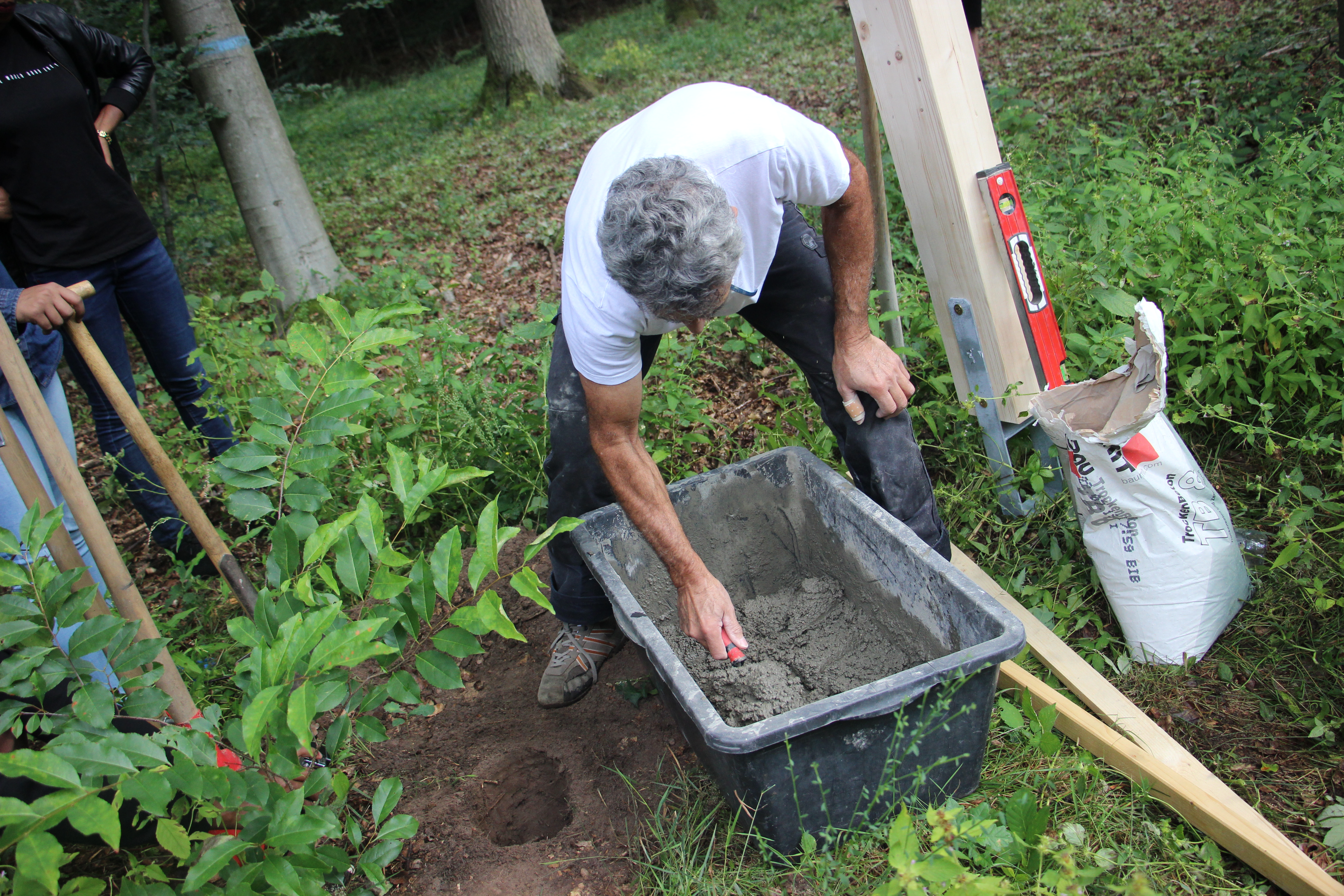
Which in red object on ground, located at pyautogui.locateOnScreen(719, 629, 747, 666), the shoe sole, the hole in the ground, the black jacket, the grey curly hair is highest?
the black jacket

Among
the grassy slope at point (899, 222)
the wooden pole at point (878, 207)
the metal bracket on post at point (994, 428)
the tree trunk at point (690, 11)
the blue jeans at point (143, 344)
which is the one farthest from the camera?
the tree trunk at point (690, 11)

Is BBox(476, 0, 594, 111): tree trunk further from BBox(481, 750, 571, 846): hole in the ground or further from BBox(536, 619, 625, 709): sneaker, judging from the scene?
BBox(481, 750, 571, 846): hole in the ground

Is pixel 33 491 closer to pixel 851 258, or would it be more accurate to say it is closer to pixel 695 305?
pixel 695 305

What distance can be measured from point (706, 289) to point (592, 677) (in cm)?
128

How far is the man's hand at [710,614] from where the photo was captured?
193 centimetres

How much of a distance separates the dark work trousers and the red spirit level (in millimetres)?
523

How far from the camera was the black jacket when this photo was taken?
2885mm

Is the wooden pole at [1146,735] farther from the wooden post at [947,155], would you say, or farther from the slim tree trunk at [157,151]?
the slim tree trunk at [157,151]

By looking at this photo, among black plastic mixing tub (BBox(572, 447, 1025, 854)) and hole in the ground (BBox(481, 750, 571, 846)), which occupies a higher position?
black plastic mixing tub (BBox(572, 447, 1025, 854))

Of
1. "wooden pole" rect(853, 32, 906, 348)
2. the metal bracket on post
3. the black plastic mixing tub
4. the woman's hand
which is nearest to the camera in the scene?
the black plastic mixing tub

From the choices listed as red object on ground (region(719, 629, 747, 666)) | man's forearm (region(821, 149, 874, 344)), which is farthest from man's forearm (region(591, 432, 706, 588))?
man's forearm (region(821, 149, 874, 344))

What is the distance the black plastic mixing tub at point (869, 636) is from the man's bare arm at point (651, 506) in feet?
0.44

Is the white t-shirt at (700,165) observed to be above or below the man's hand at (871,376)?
above

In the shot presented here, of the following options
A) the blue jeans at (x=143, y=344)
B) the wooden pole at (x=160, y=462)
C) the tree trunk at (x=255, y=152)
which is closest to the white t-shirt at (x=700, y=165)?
the wooden pole at (x=160, y=462)
